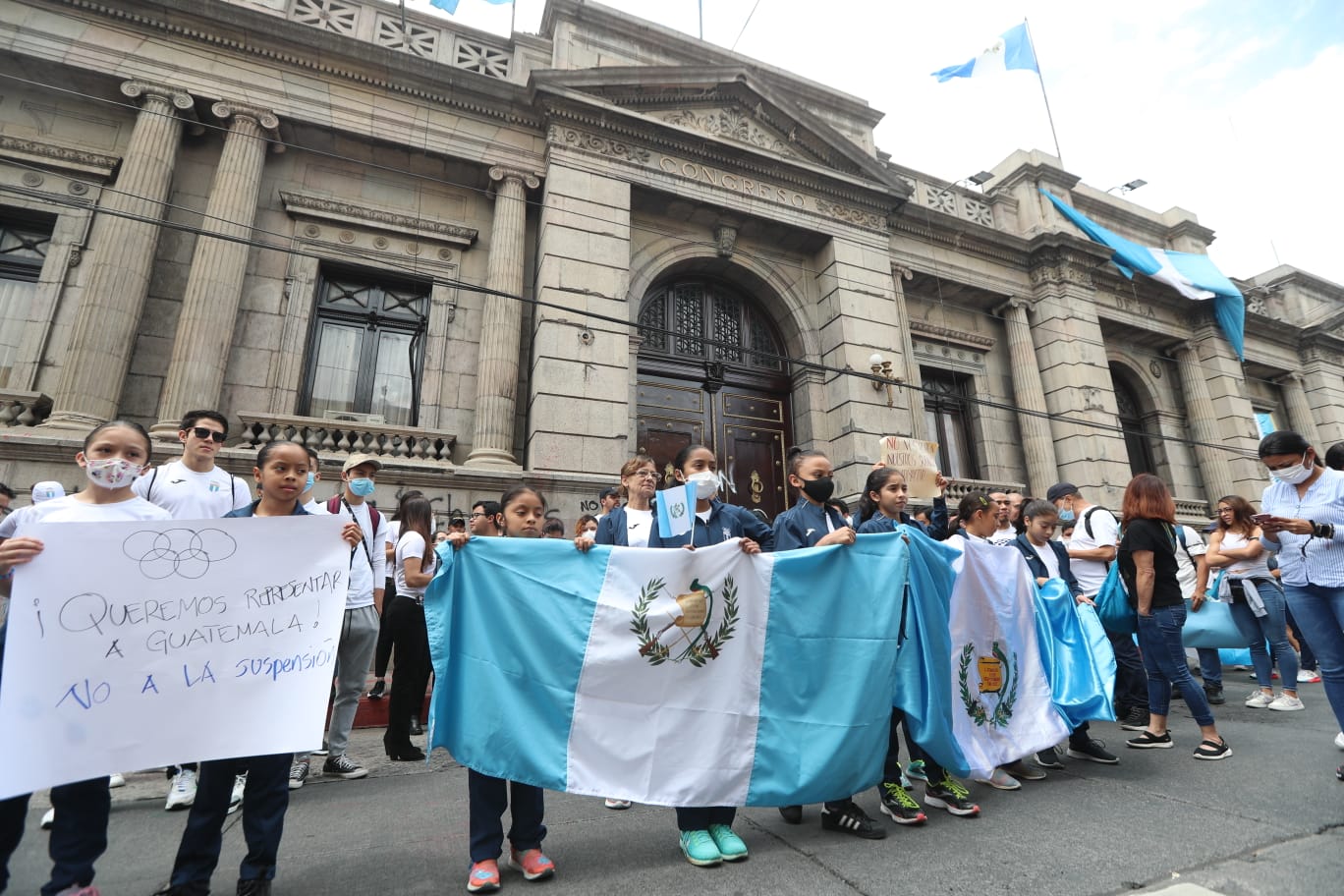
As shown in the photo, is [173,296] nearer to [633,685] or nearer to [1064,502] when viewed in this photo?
[633,685]

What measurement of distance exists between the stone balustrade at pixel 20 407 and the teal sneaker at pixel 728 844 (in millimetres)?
9491

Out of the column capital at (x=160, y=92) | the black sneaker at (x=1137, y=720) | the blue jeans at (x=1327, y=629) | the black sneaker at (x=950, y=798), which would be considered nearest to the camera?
the black sneaker at (x=950, y=798)

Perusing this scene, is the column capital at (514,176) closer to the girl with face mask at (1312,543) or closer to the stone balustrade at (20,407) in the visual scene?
the stone balustrade at (20,407)

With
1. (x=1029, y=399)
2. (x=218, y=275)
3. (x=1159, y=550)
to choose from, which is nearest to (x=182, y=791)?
(x=1159, y=550)

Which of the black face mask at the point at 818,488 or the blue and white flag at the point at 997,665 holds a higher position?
the black face mask at the point at 818,488

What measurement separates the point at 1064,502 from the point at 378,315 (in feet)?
33.3

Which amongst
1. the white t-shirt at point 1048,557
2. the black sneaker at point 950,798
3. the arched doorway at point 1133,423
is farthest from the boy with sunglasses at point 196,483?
the arched doorway at point 1133,423

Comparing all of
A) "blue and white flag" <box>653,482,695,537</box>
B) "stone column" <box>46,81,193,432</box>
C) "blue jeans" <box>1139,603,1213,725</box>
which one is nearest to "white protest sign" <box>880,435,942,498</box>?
"blue jeans" <box>1139,603,1213,725</box>

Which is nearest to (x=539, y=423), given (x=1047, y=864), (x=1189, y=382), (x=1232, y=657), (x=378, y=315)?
(x=378, y=315)

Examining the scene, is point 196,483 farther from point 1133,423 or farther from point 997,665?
point 1133,423

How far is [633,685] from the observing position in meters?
3.10

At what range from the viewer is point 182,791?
144 inches

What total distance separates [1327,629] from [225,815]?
6128 millimetres

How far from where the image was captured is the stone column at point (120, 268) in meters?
7.53
